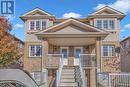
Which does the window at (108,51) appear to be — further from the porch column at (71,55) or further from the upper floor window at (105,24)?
the porch column at (71,55)

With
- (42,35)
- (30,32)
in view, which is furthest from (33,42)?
(42,35)

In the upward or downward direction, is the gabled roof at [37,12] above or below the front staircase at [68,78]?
above

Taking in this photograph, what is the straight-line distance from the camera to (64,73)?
25.8m

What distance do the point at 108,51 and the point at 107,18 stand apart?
3.55 metres

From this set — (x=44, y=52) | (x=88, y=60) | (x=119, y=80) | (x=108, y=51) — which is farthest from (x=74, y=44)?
(x=119, y=80)

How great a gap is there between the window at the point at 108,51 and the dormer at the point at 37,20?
21.0 feet

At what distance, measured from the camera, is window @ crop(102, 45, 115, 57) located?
3272 centimetres

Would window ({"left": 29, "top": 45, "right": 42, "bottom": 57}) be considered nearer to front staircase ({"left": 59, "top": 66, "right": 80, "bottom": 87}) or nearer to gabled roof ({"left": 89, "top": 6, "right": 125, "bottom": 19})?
front staircase ({"left": 59, "top": 66, "right": 80, "bottom": 87})

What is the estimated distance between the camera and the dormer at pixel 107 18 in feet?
110

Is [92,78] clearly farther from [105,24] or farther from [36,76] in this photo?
[36,76]

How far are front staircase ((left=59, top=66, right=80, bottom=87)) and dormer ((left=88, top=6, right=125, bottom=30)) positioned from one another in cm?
773

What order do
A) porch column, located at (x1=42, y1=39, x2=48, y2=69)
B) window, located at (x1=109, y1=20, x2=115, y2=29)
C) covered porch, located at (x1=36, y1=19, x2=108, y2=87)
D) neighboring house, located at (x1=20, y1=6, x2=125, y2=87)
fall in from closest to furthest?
covered porch, located at (x1=36, y1=19, x2=108, y2=87) → porch column, located at (x1=42, y1=39, x2=48, y2=69) → neighboring house, located at (x1=20, y1=6, x2=125, y2=87) → window, located at (x1=109, y1=20, x2=115, y2=29)

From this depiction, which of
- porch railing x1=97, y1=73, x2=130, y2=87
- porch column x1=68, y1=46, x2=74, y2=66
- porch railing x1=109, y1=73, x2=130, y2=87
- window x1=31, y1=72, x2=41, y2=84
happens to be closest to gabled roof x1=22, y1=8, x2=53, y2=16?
porch column x1=68, y1=46, x2=74, y2=66

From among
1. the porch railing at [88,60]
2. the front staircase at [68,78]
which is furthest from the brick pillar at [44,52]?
the porch railing at [88,60]
